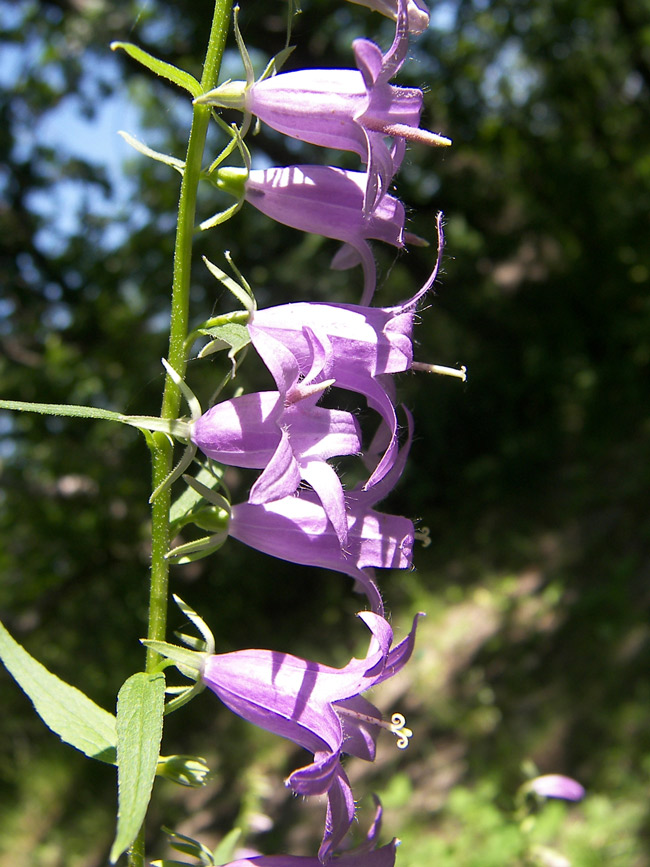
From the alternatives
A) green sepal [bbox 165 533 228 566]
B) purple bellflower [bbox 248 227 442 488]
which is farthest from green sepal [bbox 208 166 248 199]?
green sepal [bbox 165 533 228 566]

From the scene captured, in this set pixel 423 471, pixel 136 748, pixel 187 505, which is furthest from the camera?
pixel 423 471

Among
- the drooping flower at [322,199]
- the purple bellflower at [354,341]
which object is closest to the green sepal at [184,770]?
the purple bellflower at [354,341]

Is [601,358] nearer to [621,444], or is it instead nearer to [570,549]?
[621,444]

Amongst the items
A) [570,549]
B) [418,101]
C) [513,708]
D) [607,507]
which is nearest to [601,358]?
[607,507]

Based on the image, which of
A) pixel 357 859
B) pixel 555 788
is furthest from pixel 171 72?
pixel 555 788

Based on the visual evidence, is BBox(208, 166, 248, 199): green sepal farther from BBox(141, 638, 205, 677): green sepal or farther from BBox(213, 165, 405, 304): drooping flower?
BBox(141, 638, 205, 677): green sepal

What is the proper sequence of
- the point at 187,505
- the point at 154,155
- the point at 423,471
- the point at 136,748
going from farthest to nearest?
the point at 423,471 < the point at 187,505 < the point at 154,155 < the point at 136,748

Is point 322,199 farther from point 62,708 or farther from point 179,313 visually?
point 62,708
